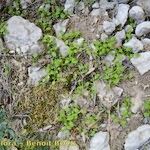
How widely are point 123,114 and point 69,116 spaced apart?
403mm

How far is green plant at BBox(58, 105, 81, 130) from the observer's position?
3330mm

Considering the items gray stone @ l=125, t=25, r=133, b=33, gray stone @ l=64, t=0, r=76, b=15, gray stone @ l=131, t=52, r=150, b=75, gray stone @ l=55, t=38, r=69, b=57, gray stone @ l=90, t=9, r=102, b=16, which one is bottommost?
gray stone @ l=131, t=52, r=150, b=75

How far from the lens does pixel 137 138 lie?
10.4ft

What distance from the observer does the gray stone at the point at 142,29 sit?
137 inches

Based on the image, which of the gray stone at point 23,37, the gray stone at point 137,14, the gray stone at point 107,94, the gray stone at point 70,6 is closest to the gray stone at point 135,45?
the gray stone at point 137,14

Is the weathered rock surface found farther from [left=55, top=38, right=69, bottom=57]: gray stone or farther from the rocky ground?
[left=55, top=38, right=69, bottom=57]: gray stone

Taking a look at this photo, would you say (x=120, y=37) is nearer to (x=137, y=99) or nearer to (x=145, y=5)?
(x=145, y=5)

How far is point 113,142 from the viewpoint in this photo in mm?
3260

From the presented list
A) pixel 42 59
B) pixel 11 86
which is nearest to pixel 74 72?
pixel 42 59

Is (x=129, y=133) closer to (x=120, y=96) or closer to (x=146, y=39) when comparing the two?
(x=120, y=96)

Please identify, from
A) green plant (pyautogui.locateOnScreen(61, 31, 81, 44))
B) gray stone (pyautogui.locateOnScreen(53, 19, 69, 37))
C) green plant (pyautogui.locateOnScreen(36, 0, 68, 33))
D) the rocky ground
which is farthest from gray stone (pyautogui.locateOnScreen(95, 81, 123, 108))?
green plant (pyautogui.locateOnScreen(36, 0, 68, 33))

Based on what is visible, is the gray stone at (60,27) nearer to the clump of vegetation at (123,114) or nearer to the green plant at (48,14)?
the green plant at (48,14)

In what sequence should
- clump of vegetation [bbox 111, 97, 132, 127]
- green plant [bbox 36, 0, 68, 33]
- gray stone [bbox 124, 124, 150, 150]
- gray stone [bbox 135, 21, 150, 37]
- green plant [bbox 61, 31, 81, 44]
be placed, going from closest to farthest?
gray stone [bbox 124, 124, 150, 150], clump of vegetation [bbox 111, 97, 132, 127], gray stone [bbox 135, 21, 150, 37], green plant [bbox 61, 31, 81, 44], green plant [bbox 36, 0, 68, 33]

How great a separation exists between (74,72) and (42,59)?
289 millimetres
